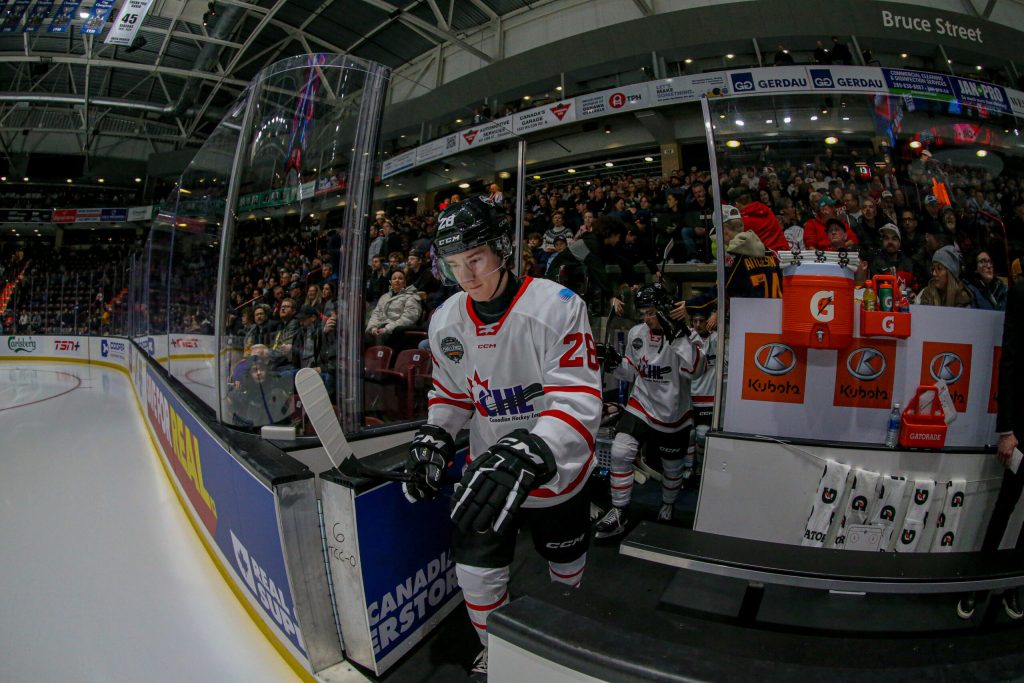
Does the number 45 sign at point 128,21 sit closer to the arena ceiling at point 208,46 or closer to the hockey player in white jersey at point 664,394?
the arena ceiling at point 208,46

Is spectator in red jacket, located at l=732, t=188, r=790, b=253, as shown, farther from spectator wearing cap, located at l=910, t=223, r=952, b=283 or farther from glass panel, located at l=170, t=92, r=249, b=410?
glass panel, located at l=170, t=92, r=249, b=410

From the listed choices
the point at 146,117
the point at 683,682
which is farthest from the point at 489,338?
the point at 146,117

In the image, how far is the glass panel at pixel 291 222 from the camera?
6.91 ft

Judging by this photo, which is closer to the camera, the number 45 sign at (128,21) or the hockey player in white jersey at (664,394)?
the hockey player in white jersey at (664,394)

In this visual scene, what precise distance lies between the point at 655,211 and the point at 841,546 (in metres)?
2.28

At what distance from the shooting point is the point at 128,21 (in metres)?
8.23

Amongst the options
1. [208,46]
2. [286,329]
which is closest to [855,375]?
[286,329]

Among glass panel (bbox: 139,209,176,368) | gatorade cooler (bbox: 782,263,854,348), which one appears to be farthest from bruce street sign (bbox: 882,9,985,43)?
glass panel (bbox: 139,209,176,368)

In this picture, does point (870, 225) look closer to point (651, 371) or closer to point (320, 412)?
point (651, 371)

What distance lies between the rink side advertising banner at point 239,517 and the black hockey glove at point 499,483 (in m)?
0.70

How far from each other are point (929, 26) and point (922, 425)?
32.2 feet

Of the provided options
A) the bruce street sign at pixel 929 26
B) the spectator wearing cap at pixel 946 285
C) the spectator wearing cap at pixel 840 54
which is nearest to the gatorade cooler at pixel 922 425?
the spectator wearing cap at pixel 946 285

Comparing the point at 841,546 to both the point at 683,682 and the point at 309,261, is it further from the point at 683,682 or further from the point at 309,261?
the point at 309,261

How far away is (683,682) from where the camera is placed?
668 millimetres
